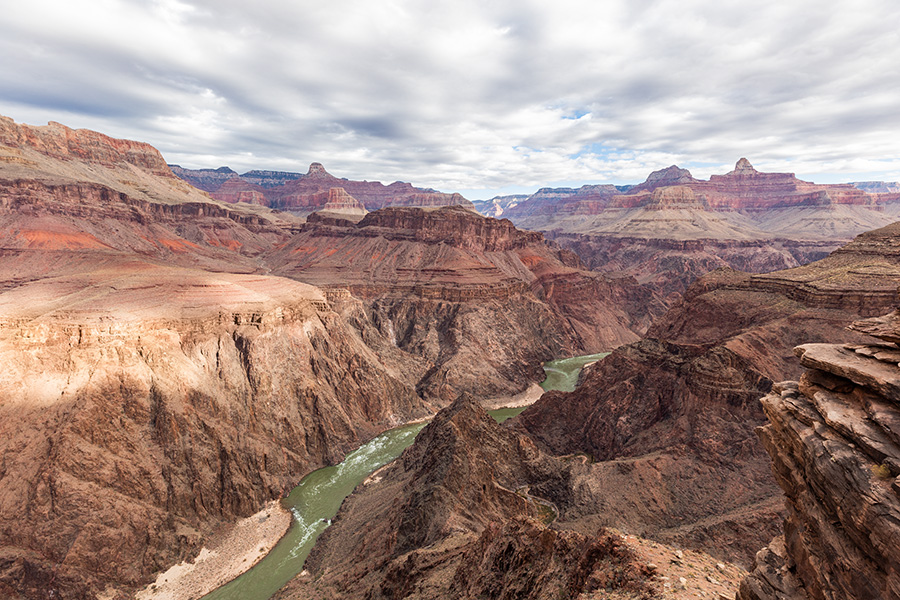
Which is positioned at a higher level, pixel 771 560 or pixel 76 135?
pixel 76 135

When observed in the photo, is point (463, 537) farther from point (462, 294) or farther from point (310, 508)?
point (462, 294)

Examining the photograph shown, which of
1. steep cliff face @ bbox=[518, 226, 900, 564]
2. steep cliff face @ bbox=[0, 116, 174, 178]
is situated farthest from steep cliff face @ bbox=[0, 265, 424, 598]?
steep cliff face @ bbox=[0, 116, 174, 178]

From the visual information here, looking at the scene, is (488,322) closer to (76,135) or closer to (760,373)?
(760,373)

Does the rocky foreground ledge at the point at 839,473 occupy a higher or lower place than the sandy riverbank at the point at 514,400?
higher

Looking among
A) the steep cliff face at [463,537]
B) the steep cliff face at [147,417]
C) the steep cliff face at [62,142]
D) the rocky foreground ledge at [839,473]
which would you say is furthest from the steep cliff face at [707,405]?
the steep cliff face at [62,142]

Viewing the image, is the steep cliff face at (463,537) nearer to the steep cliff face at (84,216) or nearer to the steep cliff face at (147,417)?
the steep cliff face at (147,417)

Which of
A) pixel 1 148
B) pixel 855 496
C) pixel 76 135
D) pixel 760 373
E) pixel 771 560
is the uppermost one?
pixel 76 135

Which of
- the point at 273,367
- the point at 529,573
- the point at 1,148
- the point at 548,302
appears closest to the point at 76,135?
the point at 1,148

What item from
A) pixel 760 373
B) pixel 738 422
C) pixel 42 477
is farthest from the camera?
pixel 760 373
